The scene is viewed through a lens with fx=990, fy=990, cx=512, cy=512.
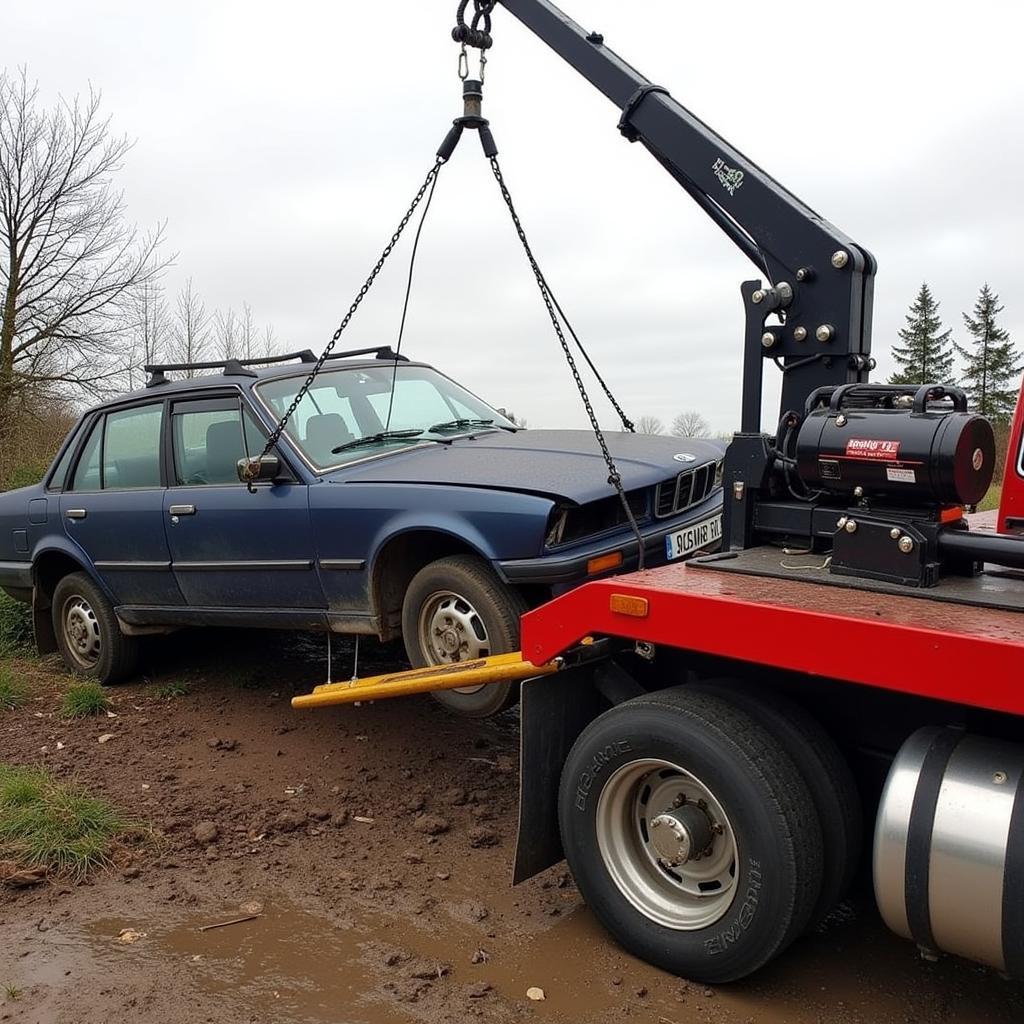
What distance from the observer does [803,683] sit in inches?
A: 121

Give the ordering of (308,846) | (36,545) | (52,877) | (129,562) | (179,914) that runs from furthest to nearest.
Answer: (36,545) < (129,562) < (308,846) < (52,877) < (179,914)

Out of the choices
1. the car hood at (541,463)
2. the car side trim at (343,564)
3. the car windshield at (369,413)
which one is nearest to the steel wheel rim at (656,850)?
the car hood at (541,463)

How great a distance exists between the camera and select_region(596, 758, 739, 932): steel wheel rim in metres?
2.98

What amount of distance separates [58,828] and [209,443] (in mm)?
2248

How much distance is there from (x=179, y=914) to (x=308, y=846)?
65 cm

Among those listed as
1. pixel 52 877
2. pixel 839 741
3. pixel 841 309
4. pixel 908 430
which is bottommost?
pixel 52 877

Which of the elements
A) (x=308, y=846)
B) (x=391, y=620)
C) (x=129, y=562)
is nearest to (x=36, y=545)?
(x=129, y=562)

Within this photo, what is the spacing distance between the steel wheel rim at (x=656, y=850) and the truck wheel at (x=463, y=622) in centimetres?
109

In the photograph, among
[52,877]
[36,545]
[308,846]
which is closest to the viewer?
[52,877]

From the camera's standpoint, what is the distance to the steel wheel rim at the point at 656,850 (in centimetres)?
298

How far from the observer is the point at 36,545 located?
662 centimetres

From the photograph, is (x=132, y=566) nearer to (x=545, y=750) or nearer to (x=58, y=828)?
(x=58, y=828)

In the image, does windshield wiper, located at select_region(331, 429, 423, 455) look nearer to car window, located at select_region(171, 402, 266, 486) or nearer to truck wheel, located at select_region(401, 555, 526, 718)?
car window, located at select_region(171, 402, 266, 486)

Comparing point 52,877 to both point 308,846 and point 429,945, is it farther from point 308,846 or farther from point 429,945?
point 429,945
